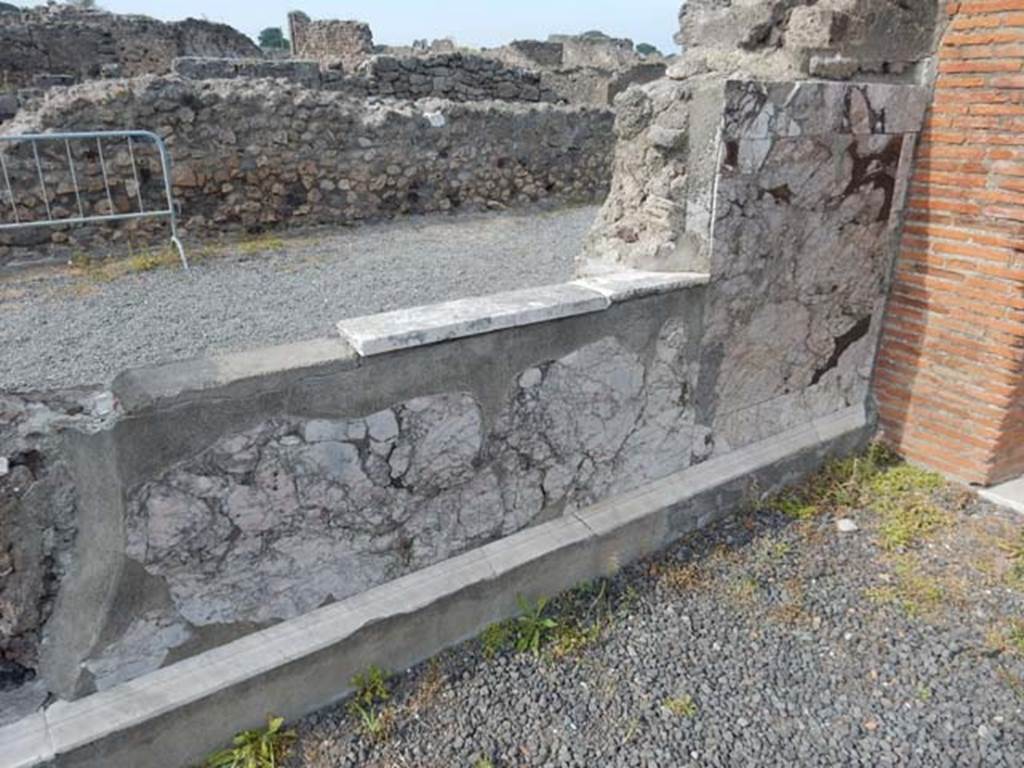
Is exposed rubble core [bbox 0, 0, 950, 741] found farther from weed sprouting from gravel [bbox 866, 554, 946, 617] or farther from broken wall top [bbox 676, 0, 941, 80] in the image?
weed sprouting from gravel [bbox 866, 554, 946, 617]

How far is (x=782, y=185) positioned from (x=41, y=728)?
3.00 m

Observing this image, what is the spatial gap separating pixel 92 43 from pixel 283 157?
1151cm

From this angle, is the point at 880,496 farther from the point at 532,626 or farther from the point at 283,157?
the point at 283,157

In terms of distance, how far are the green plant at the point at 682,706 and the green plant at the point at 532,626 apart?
1.51 feet

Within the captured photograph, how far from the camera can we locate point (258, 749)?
80.3 inches

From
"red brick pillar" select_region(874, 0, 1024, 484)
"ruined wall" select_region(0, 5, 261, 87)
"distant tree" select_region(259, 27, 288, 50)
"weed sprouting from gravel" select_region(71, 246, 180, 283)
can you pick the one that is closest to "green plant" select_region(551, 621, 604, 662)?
"red brick pillar" select_region(874, 0, 1024, 484)

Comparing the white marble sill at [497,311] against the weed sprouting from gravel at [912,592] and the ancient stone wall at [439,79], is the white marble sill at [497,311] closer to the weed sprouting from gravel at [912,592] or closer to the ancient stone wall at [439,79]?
the weed sprouting from gravel at [912,592]

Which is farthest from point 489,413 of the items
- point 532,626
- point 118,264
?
point 118,264

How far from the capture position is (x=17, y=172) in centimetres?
605

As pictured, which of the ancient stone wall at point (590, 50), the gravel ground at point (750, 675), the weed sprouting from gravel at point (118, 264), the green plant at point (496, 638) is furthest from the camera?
the ancient stone wall at point (590, 50)

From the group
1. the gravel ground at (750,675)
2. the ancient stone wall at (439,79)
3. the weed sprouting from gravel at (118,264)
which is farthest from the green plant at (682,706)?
the ancient stone wall at (439,79)

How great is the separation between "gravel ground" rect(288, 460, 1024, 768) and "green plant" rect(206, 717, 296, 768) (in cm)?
6

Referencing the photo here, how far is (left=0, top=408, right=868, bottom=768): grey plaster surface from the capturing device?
181 cm

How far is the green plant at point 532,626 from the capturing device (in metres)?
2.47
